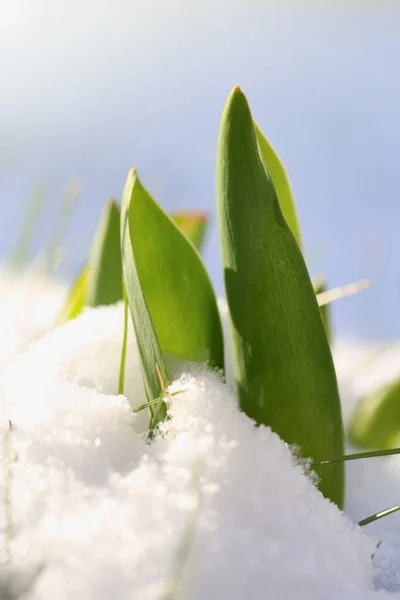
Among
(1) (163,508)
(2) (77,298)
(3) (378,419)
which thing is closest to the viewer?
(1) (163,508)

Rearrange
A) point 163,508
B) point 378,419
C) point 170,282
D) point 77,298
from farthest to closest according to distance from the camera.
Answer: point 77,298, point 378,419, point 170,282, point 163,508

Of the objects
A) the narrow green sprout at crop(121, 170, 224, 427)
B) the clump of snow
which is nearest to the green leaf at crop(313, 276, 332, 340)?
the clump of snow

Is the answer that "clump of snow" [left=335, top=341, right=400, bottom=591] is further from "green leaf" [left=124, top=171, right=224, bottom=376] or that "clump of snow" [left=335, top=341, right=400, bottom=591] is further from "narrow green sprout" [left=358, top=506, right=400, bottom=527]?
"green leaf" [left=124, top=171, right=224, bottom=376]

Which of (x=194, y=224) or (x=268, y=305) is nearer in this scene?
(x=268, y=305)

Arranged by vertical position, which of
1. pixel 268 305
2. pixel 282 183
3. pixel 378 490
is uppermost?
pixel 282 183

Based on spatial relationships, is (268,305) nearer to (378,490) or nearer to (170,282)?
(170,282)

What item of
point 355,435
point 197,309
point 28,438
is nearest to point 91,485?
point 28,438

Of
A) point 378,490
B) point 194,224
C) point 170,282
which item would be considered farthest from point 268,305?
point 194,224
